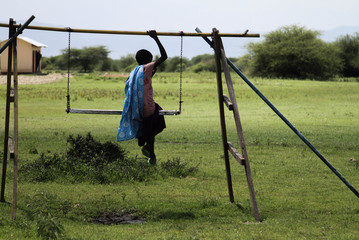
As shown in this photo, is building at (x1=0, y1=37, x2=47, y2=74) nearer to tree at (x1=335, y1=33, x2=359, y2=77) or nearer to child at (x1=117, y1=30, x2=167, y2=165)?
tree at (x1=335, y1=33, x2=359, y2=77)

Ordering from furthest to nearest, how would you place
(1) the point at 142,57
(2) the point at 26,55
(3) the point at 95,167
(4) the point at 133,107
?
(2) the point at 26,55
(3) the point at 95,167
(1) the point at 142,57
(4) the point at 133,107

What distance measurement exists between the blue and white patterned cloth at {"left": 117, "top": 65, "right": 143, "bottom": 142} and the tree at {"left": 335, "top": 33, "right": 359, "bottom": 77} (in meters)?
76.0

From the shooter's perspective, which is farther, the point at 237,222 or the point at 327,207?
the point at 327,207

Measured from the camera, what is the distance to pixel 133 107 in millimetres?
8789

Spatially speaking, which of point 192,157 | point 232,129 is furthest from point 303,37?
point 192,157

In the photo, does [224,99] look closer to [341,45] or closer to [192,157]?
[192,157]

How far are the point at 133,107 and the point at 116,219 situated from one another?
5.74ft

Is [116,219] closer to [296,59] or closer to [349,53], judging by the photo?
[296,59]

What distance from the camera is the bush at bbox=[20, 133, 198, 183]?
1085 cm

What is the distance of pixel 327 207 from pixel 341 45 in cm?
8308

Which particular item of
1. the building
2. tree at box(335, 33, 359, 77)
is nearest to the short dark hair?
the building

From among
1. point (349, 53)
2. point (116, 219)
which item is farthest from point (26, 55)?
point (116, 219)

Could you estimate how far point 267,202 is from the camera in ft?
29.8

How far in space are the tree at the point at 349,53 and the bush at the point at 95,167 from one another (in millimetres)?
73515
